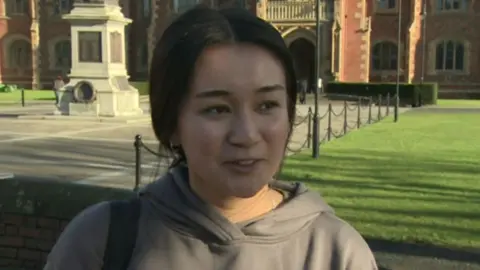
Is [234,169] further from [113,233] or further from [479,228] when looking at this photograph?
[479,228]

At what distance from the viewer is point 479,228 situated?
630 cm

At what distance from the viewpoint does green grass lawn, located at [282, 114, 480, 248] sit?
20.6 feet

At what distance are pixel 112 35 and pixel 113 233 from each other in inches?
787

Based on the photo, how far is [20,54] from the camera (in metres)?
49.2

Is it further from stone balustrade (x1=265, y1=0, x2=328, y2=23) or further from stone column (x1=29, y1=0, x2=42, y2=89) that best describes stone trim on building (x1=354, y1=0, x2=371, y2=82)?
stone column (x1=29, y1=0, x2=42, y2=89)

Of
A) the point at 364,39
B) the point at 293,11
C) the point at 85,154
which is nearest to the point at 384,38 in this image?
the point at 364,39

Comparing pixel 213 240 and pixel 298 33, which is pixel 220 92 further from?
pixel 298 33

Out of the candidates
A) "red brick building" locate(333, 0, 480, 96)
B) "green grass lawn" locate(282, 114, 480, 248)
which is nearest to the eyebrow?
"green grass lawn" locate(282, 114, 480, 248)

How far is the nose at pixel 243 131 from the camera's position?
1.42m

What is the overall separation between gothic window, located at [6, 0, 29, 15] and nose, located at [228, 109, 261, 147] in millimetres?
51887

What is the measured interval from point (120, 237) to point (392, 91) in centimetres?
3481

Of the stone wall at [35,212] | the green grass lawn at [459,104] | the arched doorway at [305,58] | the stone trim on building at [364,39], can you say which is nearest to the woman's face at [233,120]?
the stone wall at [35,212]

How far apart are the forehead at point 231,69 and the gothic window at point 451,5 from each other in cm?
4211

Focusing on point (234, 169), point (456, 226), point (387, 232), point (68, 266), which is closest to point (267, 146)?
point (234, 169)
